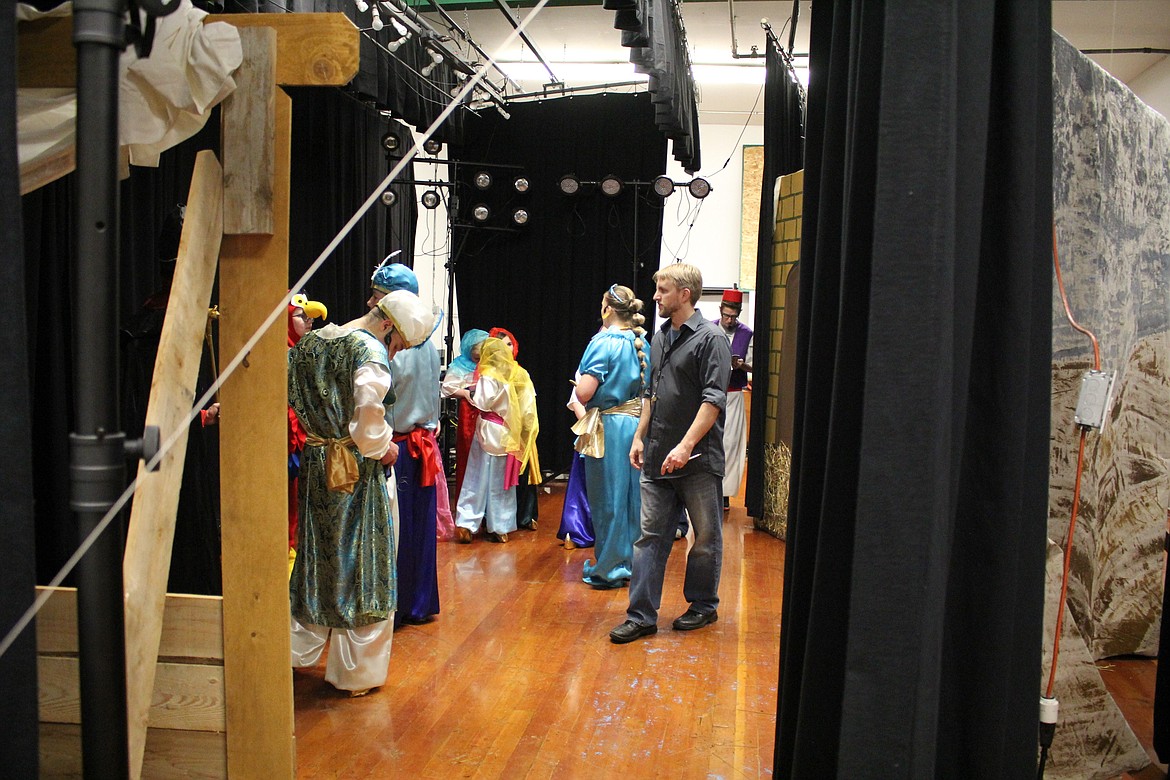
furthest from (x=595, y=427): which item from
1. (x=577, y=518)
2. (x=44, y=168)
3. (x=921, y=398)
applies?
(x=921, y=398)

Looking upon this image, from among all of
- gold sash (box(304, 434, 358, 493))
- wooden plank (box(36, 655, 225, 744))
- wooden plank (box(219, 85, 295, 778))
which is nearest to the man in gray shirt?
gold sash (box(304, 434, 358, 493))

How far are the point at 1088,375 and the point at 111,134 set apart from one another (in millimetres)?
1947

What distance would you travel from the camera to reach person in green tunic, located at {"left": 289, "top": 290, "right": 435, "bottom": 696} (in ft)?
10.5

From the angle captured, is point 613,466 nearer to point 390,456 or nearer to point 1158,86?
point 390,456

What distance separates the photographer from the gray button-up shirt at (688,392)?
148 inches

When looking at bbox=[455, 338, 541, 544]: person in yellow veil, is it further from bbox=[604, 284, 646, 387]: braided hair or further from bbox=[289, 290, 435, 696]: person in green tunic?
bbox=[289, 290, 435, 696]: person in green tunic

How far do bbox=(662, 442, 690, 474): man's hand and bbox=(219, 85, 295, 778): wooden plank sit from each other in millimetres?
2076

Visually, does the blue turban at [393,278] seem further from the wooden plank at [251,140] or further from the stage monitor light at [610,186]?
the stage monitor light at [610,186]

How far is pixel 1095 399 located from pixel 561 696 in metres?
2.14

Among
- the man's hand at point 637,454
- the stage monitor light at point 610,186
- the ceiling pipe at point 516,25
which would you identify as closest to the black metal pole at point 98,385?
the ceiling pipe at point 516,25

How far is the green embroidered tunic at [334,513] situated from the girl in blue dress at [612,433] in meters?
1.56

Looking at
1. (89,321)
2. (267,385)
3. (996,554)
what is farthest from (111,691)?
(996,554)

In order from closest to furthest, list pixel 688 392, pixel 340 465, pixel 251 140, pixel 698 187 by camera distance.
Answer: pixel 251 140 → pixel 340 465 → pixel 688 392 → pixel 698 187

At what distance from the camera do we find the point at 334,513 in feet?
10.7
